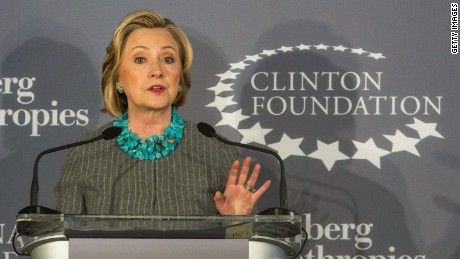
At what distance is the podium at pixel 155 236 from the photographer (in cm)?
238

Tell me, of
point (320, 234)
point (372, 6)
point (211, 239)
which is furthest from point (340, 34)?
point (211, 239)

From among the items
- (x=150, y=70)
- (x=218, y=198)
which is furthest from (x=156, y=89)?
(x=218, y=198)

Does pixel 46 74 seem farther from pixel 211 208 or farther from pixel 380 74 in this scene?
pixel 380 74

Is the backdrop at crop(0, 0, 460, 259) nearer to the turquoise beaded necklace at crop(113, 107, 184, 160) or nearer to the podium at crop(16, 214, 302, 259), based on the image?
the turquoise beaded necklace at crop(113, 107, 184, 160)

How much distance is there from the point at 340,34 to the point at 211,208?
110cm

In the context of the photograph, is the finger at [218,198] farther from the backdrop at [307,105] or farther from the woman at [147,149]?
the backdrop at [307,105]

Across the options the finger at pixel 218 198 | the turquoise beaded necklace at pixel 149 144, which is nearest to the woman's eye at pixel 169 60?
the turquoise beaded necklace at pixel 149 144

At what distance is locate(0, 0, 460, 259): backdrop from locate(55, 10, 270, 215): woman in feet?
1.46

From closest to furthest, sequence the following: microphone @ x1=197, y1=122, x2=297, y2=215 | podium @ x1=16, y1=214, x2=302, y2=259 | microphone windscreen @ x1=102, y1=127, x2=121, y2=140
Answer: podium @ x1=16, y1=214, x2=302, y2=259 < microphone @ x1=197, y1=122, x2=297, y2=215 < microphone windscreen @ x1=102, y1=127, x2=121, y2=140

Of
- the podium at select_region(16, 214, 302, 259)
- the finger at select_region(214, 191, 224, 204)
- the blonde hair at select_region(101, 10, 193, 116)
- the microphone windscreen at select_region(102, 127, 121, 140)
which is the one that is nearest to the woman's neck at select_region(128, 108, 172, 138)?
the blonde hair at select_region(101, 10, 193, 116)

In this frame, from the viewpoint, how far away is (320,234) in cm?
404

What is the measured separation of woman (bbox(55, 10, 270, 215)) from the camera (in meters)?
3.41

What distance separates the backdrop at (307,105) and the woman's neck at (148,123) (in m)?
0.52

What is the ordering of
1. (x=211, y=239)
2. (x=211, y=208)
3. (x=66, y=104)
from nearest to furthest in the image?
(x=211, y=239)
(x=211, y=208)
(x=66, y=104)
